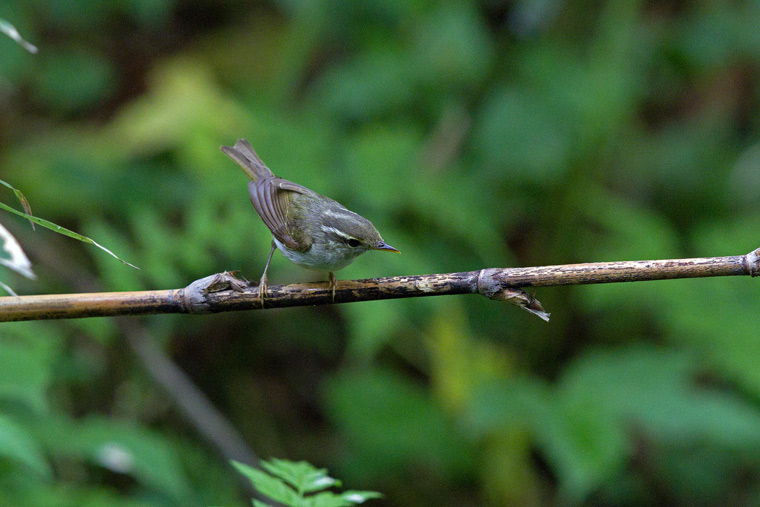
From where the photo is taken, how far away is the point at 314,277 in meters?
4.09

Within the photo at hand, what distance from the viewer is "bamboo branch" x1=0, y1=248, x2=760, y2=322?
5.29 feet

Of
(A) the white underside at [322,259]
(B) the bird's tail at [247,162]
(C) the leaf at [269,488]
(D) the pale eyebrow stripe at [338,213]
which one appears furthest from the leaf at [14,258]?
(B) the bird's tail at [247,162]

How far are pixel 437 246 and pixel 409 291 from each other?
9.18 feet

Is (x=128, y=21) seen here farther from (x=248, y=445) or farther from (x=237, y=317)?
Answer: (x=248, y=445)

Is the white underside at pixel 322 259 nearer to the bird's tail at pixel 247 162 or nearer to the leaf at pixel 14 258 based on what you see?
the bird's tail at pixel 247 162

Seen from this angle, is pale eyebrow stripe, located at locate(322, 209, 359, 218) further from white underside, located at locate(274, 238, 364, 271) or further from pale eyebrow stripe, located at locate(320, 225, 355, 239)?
white underside, located at locate(274, 238, 364, 271)

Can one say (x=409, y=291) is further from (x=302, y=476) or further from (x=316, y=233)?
(x=316, y=233)

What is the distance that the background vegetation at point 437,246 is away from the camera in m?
3.83

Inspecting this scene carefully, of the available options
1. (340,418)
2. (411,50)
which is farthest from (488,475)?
(411,50)

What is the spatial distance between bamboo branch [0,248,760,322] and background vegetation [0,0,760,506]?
136cm

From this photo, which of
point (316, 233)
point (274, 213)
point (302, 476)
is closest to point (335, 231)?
point (316, 233)

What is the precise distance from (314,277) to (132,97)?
11.2 feet

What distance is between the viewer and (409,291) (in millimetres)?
1721

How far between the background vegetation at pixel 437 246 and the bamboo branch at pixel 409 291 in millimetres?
1356
